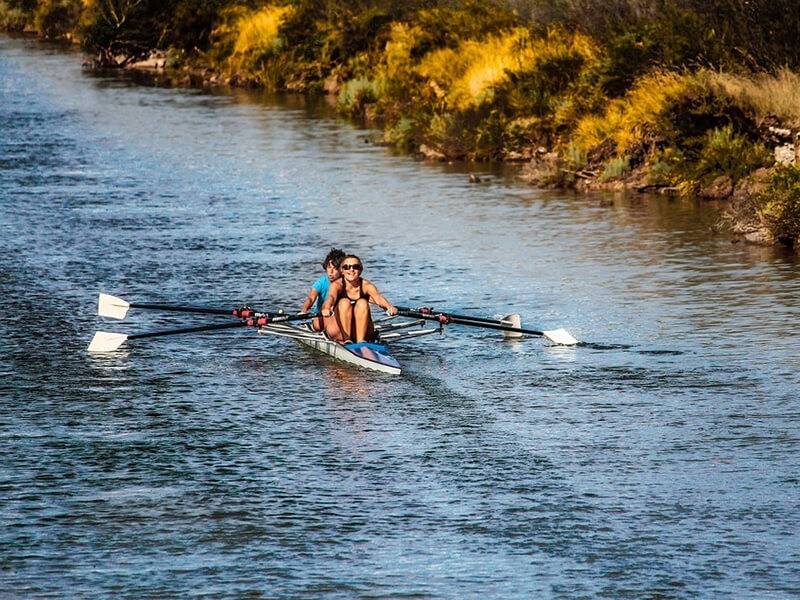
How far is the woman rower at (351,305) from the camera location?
17.3m

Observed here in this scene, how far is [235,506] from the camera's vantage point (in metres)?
12.3

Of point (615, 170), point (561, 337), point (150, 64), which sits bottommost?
point (561, 337)

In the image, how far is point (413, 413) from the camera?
15055 millimetres

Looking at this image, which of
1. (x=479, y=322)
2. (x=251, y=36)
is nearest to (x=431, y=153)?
(x=479, y=322)

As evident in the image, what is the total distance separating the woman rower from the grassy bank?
25.5 feet

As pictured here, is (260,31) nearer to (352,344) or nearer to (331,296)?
(331,296)

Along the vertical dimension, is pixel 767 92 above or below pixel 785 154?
above

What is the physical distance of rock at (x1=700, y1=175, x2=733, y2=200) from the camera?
1068 inches

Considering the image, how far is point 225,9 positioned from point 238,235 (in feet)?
112

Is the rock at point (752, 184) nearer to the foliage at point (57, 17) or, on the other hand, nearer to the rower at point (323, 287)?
the rower at point (323, 287)

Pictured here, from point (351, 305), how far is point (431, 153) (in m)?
17.0

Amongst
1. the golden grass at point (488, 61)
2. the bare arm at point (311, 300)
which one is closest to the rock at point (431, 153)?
the golden grass at point (488, 61)

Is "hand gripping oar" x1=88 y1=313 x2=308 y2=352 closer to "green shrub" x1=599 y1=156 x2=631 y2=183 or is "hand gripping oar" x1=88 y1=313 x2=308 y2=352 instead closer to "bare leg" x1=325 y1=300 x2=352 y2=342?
"bare leg" x1=325 y1=300 x2=352 y2=342

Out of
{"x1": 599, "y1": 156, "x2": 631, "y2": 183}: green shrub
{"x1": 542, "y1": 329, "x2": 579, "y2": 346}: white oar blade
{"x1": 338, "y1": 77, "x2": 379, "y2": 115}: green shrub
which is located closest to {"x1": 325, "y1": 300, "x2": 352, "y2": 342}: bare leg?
{"x1": 542, "y1": 329, "x2": 579, "y2": 346}: white oar blade
